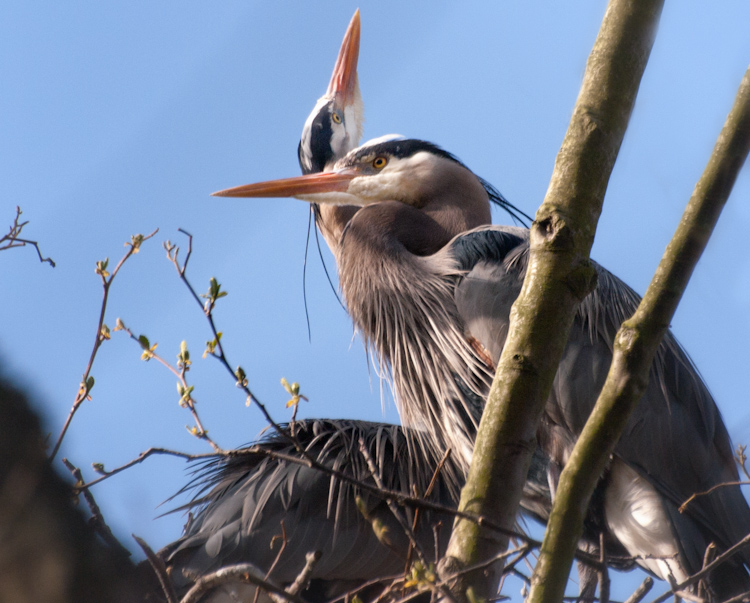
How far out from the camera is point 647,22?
1.54 meters

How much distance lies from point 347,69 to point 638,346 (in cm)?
441

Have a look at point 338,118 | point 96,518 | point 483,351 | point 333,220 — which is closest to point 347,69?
point 338,118

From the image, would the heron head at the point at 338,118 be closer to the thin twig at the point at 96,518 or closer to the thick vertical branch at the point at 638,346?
the thin twig at the point at 96,518

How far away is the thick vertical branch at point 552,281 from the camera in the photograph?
135 cm

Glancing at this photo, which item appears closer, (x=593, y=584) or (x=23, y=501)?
(x=23, y=501)

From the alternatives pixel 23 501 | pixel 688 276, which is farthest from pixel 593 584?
pixel 23 501

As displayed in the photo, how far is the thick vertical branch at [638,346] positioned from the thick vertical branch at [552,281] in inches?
5.0

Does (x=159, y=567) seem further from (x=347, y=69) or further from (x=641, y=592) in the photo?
(x=347, y=69)

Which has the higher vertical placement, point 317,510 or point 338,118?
point 338,118

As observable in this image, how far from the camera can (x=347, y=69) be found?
540 centimetres

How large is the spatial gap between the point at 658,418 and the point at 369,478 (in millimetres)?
883

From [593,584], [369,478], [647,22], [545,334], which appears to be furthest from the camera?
[369,478]

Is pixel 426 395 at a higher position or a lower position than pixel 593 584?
higher

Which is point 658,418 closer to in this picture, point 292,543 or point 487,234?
point 487,234
